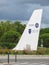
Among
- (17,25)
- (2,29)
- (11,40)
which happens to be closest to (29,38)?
(11,40)

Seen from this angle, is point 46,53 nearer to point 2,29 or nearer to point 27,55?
point 27,55

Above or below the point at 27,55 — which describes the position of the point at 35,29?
above

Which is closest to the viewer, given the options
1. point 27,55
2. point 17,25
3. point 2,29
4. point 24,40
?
point 27,55

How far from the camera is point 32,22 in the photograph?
42.7 meters

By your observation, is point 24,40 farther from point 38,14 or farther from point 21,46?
point 38,14

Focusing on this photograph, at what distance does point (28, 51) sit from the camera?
137 ft

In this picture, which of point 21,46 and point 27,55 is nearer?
point 27,55

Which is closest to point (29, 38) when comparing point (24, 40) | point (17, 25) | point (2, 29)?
point (24, 40)

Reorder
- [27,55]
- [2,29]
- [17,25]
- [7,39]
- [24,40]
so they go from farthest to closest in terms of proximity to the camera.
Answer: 1. [17,25]
2. [2,29]
3. [7,39]
4. [24,40]
5. [27,55]

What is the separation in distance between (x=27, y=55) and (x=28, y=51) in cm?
195

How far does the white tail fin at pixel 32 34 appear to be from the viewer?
137 ft

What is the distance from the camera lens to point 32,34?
4184 centimetres

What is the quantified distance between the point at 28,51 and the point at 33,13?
4964 mm

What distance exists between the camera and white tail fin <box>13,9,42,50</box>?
137ft
